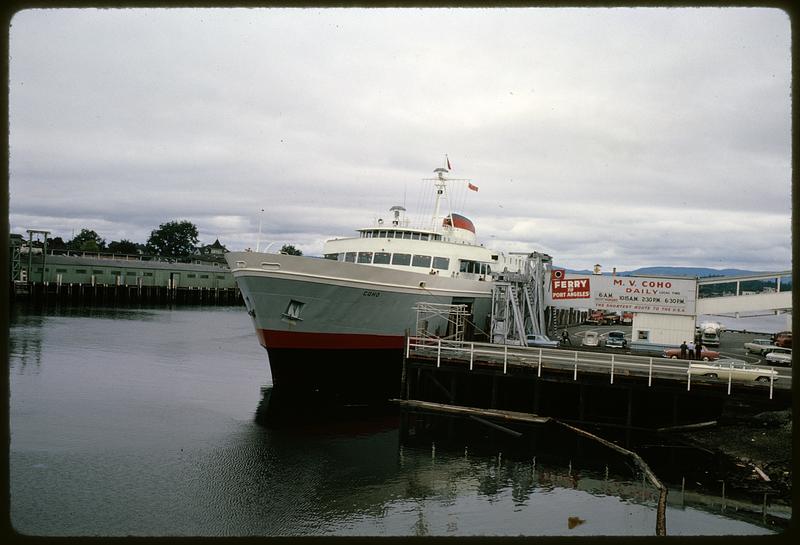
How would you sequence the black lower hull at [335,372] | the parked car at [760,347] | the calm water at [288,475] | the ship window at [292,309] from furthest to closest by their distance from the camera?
the parked car at [760,347] < the black lower hull at [335,372] < the ship window at [292,309] < the calm water at [288,475]

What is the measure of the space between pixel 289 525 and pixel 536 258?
70.1 feet

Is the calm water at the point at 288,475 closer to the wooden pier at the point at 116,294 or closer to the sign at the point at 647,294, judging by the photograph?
the sign at the point at 647,294

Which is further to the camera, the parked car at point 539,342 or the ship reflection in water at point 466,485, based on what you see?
the parked car at point 539,342

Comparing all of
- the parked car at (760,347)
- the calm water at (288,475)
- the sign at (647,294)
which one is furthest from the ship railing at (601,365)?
the parked car at (760,347)

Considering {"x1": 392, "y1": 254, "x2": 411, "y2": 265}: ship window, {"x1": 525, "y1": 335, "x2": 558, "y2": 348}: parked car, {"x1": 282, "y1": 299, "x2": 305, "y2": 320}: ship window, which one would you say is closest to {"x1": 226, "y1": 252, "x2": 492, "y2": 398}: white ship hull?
{"x1": 282, "y1": 299, "x2": 305, "y2": 320}: ship window

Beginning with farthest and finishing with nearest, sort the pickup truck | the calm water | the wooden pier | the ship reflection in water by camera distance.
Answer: the wooden pier < the pickup truck < the ship reflection in water < the calm water

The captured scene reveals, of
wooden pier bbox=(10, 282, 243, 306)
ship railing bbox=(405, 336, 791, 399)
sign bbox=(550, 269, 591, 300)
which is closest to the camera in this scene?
ship railing bbox=(405, 336, 791, 399)

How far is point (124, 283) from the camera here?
8231 centimetres

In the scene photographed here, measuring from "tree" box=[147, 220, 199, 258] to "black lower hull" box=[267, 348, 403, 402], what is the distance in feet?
408

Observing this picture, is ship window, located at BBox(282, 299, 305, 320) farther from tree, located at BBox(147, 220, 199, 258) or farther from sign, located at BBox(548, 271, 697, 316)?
tree, located at BBox(147, 220, 199, 258)

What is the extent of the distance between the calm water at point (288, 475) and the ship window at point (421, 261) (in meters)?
9.18

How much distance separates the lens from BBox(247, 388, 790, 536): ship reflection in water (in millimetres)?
13203

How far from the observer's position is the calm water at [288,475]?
1307 centimetres

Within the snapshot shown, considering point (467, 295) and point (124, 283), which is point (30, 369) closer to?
point (467, 295)
